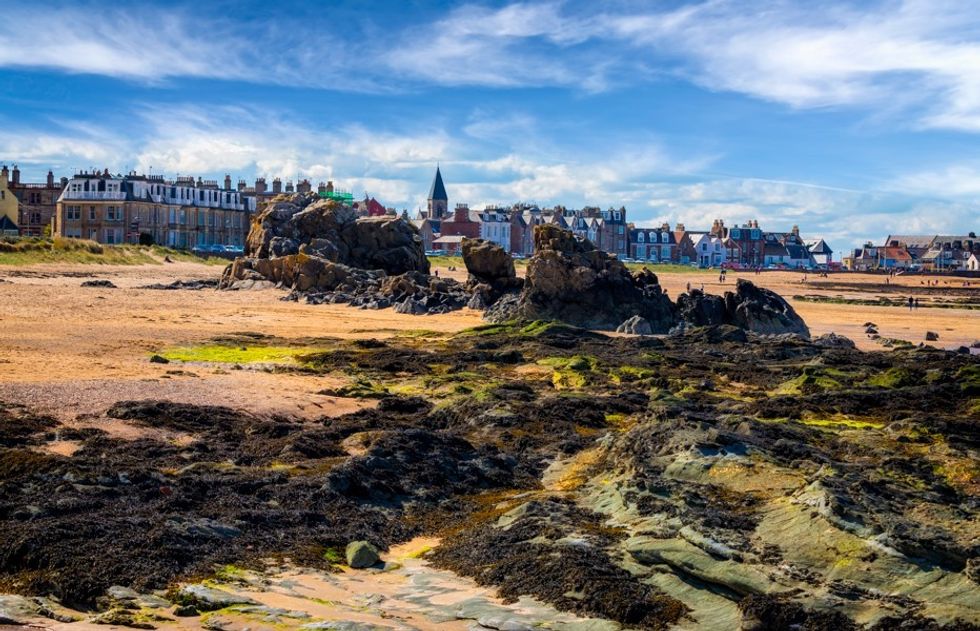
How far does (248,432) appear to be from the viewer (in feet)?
53.8

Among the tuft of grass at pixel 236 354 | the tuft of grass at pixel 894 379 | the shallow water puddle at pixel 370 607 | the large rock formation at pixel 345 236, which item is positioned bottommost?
the shallow water puddle at pixel 370 607

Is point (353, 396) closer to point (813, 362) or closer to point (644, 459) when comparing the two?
point (644, 459)

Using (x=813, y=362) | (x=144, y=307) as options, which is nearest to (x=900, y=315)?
(x=813, y=362)

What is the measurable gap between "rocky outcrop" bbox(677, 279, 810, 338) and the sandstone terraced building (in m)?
54.0

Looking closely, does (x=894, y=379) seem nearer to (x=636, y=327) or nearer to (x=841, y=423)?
(x=841, y=423)

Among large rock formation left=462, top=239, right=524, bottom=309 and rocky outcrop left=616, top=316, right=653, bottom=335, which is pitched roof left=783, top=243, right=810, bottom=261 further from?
rocky outcrop left=616, top=316, right=653, bottom=335

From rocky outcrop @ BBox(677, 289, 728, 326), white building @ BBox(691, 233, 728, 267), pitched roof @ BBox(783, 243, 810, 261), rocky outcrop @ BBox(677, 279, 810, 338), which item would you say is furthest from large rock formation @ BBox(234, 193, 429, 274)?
pitched roof @ BBox(783, 243, 810, 261)

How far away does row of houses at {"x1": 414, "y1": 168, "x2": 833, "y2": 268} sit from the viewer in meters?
134

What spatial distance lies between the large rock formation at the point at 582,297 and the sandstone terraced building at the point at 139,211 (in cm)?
5090

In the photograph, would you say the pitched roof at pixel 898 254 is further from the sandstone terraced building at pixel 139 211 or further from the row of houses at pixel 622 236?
the sandstone terraced building at pixel 139 211

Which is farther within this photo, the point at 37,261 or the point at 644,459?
the point at 37,261

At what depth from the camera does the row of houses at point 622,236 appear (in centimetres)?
13400

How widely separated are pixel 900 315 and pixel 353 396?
130 feet

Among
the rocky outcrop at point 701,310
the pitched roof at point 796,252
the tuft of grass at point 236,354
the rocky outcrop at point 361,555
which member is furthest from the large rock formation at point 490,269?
the pitched roof at point 796,252
